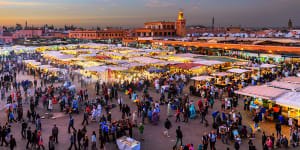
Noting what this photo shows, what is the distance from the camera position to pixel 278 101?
9.98 m

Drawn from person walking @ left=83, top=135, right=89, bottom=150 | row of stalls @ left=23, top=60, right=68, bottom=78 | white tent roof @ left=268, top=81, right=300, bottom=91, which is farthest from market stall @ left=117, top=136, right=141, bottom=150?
row of stalls @ left=23, top=60, right=68, bottom=78

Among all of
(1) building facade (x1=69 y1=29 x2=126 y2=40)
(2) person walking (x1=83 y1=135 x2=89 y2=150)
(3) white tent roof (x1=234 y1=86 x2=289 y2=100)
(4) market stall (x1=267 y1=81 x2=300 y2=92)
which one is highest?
(1) building facade (x1=69 y1=29 x2=126 y2=40)

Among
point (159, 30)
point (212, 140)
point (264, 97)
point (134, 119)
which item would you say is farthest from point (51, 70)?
point (159, 30)

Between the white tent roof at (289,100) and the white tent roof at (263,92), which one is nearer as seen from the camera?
the white tent roof at (289,100)

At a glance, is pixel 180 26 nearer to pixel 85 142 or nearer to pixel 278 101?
pixel 278 101

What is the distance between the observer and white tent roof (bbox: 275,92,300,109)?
9.53 m

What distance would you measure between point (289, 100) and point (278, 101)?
1.38ft

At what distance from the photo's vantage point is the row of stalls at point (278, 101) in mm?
9719

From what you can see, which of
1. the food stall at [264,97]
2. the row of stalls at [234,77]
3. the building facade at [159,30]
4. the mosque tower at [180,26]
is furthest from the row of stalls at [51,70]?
the mosque tower at [180,26]

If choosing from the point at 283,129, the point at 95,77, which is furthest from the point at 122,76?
the point at 283,129

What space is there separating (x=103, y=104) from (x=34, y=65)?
1379cm

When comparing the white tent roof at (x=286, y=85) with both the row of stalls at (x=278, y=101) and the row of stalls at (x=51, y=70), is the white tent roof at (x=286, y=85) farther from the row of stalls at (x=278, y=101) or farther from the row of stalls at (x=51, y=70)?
the row of stalls at (x=51, y=70)

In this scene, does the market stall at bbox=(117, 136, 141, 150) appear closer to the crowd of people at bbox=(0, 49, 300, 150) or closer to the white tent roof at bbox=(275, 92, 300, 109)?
the crowd of people at bbox=(0, 49, 300, 150)

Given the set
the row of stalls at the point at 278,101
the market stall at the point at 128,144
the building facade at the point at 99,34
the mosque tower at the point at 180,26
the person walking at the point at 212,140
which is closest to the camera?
the market stall at the point at 128,144
